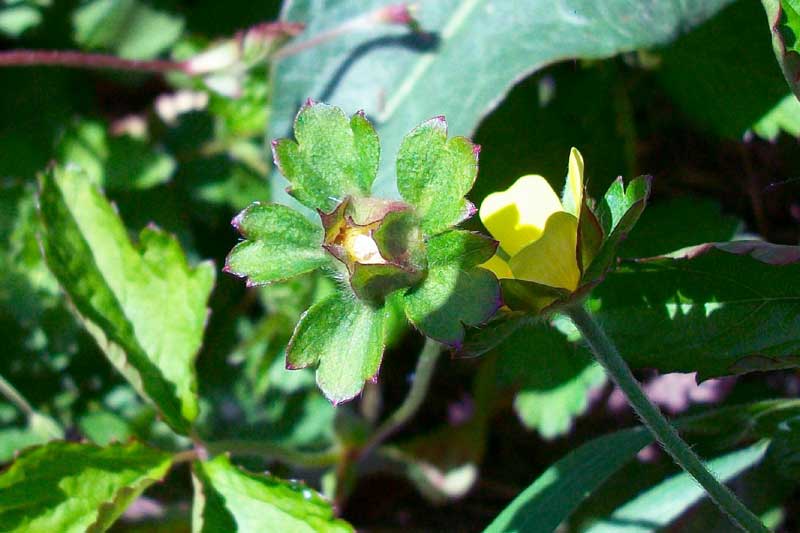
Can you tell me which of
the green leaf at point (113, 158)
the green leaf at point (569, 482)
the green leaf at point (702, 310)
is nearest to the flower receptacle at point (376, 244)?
the green leaf at point (702, 310)

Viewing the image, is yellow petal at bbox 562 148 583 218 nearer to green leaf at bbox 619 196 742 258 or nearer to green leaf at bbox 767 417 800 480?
green leaf at bbox 767 417 800 480

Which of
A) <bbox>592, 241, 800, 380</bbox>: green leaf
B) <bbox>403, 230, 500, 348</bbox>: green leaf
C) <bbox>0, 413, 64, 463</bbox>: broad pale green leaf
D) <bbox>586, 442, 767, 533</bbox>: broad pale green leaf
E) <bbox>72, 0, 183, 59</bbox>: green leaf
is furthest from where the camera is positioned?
<bbox>72, 0, 183, 59</bbox>: green leaf

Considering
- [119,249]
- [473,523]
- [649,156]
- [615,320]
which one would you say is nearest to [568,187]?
[615,320]

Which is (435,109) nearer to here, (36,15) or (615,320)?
(615,320)

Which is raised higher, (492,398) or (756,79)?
(756,79)

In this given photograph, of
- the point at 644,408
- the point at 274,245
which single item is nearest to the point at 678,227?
the point at 644,408

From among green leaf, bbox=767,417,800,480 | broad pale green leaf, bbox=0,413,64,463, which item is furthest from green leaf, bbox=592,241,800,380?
broad pale green leaf, bbox=0,413,64,463

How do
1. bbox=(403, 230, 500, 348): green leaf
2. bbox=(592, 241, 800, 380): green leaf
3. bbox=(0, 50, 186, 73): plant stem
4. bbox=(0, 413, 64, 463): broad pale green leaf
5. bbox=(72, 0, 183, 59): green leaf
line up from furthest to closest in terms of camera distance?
bbox=(72, 0, 183, 59): green leaf < bbox=(0, 50, 186, 73): plant stem < bbox=(0, 413, 64, 463): broad pale green leaf < bbox=(592, 241, 800, 380): green leaf < bbox=(403, 230, 500, 348): green leaf
